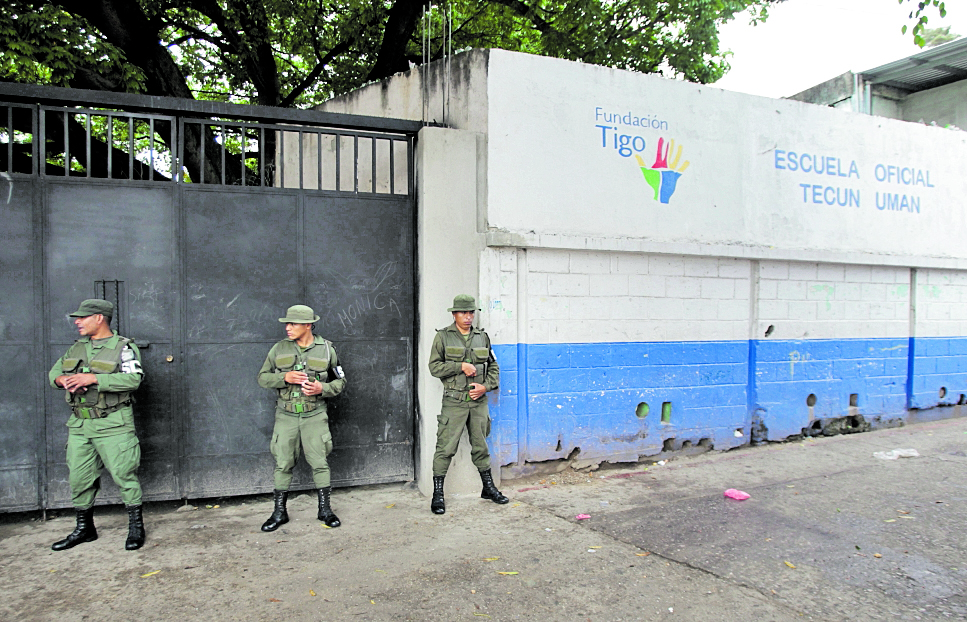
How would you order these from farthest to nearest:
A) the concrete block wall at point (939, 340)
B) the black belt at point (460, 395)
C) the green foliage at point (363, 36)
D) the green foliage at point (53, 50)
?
the green foliage at point (363, 36) → the concrete block wall at point (939, 340) → the green foliage at point (53, 50) → the black belt at point (460, 395)

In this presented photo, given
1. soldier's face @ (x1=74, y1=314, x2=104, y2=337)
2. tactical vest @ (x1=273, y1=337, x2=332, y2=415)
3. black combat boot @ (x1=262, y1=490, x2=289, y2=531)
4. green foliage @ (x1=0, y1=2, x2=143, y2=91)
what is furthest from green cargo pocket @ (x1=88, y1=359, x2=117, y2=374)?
green foliage @ (x1=0, y1=2, x2=143, y2=91)

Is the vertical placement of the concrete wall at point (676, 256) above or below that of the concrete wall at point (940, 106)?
below

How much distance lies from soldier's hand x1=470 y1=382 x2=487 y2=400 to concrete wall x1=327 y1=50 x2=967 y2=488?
460 millimetres

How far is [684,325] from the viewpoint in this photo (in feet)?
20.8

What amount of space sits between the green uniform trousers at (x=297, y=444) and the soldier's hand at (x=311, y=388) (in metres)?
0.25

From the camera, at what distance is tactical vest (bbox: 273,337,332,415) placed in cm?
452

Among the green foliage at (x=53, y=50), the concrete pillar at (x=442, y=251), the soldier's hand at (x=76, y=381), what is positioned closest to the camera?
the soldier's hand at (x=76, y=381)

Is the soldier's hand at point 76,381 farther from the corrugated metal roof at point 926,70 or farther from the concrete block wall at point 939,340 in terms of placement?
the corrugated metal roof at point 926,70

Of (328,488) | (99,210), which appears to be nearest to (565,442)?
(328,488)

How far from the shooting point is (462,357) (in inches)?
193

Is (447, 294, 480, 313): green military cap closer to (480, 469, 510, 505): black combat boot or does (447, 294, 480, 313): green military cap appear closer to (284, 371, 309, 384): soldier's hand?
(284, 371, 309, 384): soldier's hand

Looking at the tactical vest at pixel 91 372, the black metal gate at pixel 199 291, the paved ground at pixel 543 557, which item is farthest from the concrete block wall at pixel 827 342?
the tactical vest at pixel 91 372

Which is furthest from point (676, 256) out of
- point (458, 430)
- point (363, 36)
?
point (363, 36)

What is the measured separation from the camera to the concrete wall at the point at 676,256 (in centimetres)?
548
